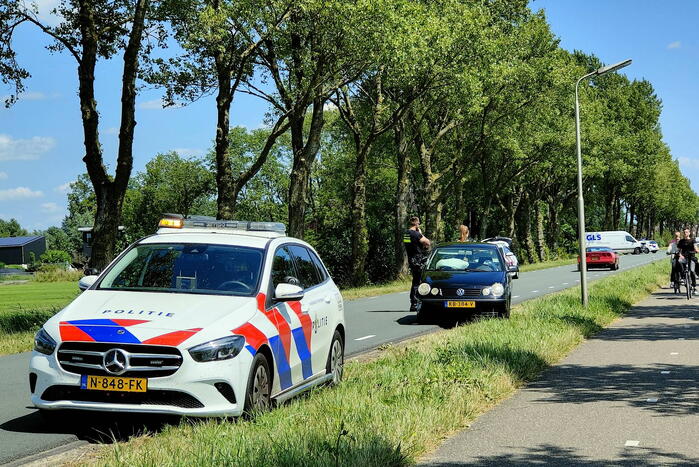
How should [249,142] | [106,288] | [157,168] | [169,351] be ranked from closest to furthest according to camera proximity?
[169,351]
[106,288]
[249,142]
[157,168]

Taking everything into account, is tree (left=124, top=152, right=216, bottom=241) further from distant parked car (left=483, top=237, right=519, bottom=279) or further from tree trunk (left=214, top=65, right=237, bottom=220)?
tree trunk (left=214, top=65, right=237, bottom=220)

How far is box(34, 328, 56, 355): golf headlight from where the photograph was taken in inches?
275

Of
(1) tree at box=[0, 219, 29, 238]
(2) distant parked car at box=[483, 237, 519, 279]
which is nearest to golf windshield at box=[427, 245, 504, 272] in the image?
(2) distant parked car at box=[483, 237, 519, 279]

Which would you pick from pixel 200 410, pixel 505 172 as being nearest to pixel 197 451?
pixel 200 410

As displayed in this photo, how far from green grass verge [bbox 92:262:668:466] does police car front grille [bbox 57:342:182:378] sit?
0.45m

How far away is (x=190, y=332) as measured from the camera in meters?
6.79

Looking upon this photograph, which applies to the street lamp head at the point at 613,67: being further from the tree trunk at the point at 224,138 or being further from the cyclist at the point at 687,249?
the tree trunk at the point at 224,138

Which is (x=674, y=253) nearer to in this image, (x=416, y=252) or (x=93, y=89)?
(x=416, y=252)

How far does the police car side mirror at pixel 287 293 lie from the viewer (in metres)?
7.65

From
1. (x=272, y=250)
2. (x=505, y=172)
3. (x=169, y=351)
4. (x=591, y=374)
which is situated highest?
(x=505, y=172)

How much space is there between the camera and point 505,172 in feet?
183

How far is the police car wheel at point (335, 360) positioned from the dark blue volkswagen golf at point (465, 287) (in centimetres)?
769

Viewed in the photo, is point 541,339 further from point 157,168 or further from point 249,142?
point 157,168

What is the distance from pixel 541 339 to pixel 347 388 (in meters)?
4.90
